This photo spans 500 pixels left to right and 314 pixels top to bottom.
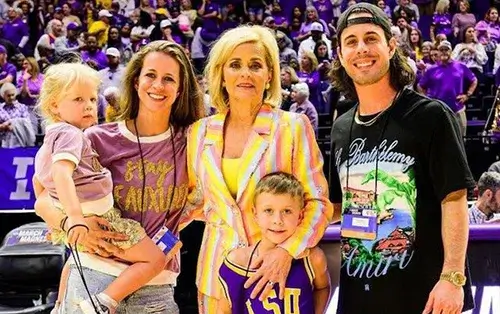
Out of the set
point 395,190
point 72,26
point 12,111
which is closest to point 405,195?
point 395,190

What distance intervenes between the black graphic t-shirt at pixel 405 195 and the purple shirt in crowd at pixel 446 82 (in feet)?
27.2

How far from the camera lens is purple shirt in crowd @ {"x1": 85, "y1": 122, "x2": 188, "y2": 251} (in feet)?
9.65

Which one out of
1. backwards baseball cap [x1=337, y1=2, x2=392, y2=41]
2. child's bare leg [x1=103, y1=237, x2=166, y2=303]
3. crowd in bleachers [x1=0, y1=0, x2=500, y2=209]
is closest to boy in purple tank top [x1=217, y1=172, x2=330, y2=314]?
child's bare leg [x1=103, y1=237, x2=166, y2=303]

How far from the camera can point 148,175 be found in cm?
294

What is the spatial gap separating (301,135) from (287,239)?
37 cm

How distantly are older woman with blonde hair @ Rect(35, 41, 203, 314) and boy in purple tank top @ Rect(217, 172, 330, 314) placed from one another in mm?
331

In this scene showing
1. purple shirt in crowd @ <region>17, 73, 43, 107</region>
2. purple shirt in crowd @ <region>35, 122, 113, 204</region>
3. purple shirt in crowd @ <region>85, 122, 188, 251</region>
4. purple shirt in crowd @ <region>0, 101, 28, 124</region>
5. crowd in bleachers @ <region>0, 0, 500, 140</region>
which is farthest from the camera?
purple shirt in crowd @ <region>17, 73, 43, 107</region>

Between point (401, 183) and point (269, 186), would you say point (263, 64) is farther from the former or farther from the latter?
point (401, 183)

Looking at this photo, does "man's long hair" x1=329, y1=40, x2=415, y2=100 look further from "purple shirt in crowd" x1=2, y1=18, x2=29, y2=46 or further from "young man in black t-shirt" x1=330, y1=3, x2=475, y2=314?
"purple shirt in crowd" x1=2, y1=18, x2=29, y2=46

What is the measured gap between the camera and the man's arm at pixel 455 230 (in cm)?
250

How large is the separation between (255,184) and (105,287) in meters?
0.67

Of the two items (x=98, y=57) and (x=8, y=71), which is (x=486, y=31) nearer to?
(x=98, y=57)

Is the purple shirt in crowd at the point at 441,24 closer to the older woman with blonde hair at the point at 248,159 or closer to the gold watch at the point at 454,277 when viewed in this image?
the older woman with blonde hair at the point at 248,159

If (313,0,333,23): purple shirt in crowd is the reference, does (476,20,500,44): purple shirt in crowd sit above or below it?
below
